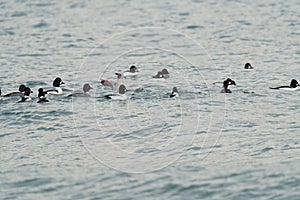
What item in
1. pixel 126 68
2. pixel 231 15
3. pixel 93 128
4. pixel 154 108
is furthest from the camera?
pixel 231 15

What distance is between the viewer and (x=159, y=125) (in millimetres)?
18141

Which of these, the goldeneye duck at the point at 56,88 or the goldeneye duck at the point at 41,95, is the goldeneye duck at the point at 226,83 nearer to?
the goldeneye duck at the point at 56,88

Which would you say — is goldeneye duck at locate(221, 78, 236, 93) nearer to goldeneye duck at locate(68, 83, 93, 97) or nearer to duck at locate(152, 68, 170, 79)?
duck at locate(152, 68, 170, 79)

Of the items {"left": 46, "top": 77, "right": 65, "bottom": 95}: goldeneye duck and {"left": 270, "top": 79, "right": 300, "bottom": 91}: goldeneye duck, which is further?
{"left": 46, "top": 77, "right": 65, "bottom": 95}: goldeneye duck

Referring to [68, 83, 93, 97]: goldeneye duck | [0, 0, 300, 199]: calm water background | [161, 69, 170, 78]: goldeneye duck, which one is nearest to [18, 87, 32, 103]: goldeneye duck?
[0, 0, 300, 199]: calm water background

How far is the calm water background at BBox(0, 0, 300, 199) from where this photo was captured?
564 inches

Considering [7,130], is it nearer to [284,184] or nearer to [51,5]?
[284,184]

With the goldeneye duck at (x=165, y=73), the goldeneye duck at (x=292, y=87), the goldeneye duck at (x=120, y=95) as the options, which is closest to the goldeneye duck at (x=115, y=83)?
the goldeneye duck at (x=120, y=95)

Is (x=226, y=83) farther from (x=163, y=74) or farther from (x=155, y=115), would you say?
(x=155, y=115)

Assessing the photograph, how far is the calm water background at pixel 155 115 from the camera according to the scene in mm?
14328

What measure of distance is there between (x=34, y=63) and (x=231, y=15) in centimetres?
1263

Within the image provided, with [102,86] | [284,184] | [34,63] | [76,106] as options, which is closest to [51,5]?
[34,63]

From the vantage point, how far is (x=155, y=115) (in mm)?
18828

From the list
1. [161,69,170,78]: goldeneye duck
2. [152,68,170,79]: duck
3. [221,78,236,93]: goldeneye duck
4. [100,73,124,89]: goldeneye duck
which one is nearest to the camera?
[221,78,236,93]: goldeneye duck
